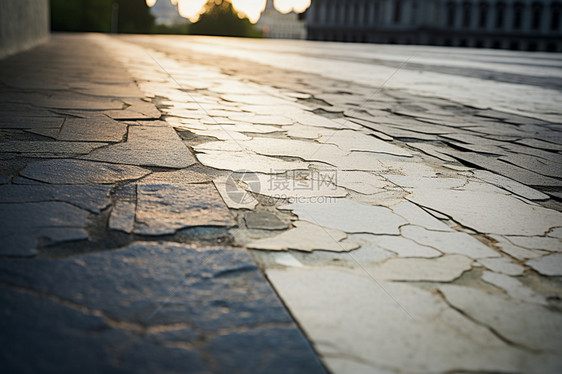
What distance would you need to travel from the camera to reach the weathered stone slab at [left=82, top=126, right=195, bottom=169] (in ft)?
7.06

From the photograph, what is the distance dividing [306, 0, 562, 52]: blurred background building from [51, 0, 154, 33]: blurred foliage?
21.1 metres

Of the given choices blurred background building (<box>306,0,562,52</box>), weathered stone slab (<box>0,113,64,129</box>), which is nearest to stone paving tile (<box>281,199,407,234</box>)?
weathered stone slab (<box>0,113,64,129</box>)

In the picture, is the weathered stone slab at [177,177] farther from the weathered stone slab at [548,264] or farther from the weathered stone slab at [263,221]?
the weathered stone slab at [548,264]

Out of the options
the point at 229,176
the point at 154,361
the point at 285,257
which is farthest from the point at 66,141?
the point at 154,361

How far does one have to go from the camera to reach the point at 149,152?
7.60 ft

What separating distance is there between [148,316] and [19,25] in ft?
28.3

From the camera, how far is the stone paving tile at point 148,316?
0.88 metres

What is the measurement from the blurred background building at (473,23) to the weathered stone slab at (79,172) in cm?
4657

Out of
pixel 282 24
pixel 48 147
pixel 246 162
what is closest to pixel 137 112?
pixel 48 147

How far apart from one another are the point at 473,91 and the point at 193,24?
51438mm

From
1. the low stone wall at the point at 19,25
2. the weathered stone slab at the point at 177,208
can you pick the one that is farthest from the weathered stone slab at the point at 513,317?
the low stone wall at the point at 19,25

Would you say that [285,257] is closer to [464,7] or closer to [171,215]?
[171,215]

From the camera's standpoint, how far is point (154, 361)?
0.88 meters

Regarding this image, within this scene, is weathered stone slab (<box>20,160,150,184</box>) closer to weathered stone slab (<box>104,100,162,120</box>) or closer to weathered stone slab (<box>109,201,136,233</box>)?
weathered stone slab (<box>109,201,136,233</box>)
